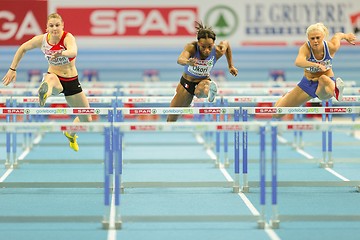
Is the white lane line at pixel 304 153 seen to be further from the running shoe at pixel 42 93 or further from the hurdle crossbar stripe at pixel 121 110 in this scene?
the running shoe at pixel 42 93

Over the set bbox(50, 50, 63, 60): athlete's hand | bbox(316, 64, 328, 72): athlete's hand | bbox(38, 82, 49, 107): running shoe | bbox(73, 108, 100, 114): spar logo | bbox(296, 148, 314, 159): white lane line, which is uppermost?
bbox(50, 50, 63, 60): athlete's hand

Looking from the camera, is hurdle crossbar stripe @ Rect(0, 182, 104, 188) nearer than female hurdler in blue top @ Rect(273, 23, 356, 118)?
Yes

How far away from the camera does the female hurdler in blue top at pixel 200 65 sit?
372 inches

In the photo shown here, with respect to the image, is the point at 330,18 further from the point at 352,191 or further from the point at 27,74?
the point at 352,191

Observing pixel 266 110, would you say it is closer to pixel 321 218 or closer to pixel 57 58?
pixel 321 218

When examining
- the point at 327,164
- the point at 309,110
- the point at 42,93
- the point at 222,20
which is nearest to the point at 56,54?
the point at 42,93

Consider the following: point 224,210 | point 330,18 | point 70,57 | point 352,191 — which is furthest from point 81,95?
point 330,18

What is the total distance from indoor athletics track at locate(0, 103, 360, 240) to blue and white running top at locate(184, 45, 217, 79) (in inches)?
55.2

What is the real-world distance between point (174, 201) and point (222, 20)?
1163 centimetres

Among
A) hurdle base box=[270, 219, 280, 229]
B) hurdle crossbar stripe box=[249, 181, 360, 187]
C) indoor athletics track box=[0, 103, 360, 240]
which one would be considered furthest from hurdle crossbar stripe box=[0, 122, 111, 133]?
hurdle crossbar stripe box=[249, 181, 360, 187]

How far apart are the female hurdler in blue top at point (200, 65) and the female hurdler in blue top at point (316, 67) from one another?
0.88m

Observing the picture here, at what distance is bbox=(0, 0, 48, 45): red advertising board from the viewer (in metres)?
19.5

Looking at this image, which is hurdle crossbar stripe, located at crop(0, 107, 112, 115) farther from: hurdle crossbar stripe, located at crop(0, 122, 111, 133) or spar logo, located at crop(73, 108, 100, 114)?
hurdle crossbar stripe, located at crop(0, 122, 111, 133)

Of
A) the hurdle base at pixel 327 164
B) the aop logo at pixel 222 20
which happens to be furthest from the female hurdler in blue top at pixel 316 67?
the aop logo at pixel 222 20
